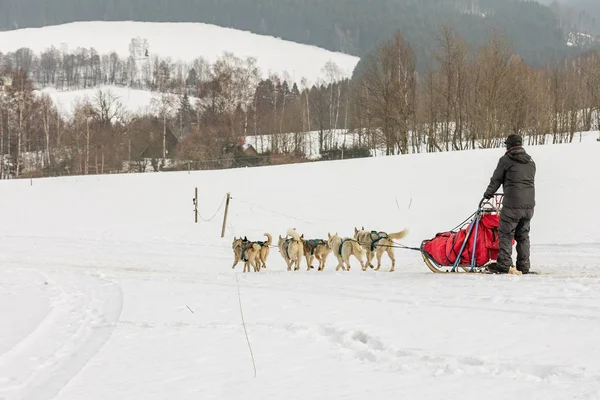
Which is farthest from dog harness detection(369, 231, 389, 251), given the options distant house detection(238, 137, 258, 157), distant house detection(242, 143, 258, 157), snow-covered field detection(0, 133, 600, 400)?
distant house detection(242, 143, 258, 157)

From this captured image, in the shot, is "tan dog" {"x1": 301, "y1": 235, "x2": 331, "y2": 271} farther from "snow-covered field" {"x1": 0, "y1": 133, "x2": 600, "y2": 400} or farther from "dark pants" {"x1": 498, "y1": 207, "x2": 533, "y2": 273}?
"dark pants" {"x1": 498, "y1": 207, "x2": 533, "y2": 273}

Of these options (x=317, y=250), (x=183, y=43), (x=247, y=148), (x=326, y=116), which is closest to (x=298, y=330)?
(x=317, y=250)

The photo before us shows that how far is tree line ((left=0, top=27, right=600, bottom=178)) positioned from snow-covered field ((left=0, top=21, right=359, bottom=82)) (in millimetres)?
52485

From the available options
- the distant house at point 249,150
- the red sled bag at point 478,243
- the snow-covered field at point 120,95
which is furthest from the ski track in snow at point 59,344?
the snow-covered field at point 120,95

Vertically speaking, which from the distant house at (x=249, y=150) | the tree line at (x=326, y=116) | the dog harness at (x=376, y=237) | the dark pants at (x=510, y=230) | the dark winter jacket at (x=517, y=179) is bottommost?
the dog harness at (x=376, y=237)

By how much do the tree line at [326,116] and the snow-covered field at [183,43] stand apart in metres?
52.5

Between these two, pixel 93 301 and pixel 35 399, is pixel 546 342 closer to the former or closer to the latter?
pixel 35 399

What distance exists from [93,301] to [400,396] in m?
5.31

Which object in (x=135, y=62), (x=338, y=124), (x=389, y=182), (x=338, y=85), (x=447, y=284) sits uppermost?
(x=135, y=62)

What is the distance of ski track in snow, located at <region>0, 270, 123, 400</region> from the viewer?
3861mm

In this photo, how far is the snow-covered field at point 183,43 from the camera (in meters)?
118

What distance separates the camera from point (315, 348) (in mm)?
4215

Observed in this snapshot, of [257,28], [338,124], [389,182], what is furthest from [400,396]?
[257,28]

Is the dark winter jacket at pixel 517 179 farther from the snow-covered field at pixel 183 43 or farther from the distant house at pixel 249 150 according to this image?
the snow-covered field at pixel 183 43
